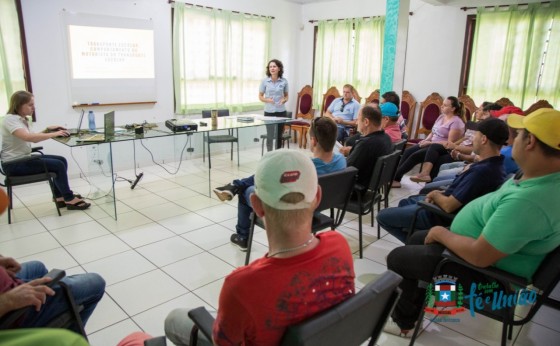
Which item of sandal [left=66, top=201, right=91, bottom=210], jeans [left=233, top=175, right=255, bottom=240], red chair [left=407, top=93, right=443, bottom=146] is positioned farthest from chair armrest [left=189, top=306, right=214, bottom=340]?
red chair [left=407, top=93, right=443, bottom=146]

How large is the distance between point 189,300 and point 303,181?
157 centimetres

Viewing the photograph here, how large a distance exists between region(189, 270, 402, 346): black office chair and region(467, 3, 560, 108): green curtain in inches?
208

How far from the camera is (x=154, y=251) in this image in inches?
115

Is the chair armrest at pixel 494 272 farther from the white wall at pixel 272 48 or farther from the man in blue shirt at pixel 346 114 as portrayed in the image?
the white wall at pixel 272 48

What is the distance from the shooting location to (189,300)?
228 cm

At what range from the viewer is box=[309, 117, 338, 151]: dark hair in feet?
8.20

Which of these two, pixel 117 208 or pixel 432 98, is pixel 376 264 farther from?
pixel 432 98

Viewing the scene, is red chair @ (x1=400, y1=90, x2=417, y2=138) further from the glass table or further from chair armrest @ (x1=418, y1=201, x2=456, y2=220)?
chair armrest @ (x1=418, y1=201, x2=456, y2=220)

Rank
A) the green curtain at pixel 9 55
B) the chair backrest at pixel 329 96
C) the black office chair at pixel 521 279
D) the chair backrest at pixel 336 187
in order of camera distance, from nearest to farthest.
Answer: the black office chair at pixel 521 279
the chair backrest at pixel 336 187
the green curtain at pixel 9 55
the chair backrest at pixel 329 96

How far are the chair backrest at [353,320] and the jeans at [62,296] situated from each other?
3.28 ft

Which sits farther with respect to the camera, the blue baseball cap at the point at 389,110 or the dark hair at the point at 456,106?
the dark hair at the point at 456,106

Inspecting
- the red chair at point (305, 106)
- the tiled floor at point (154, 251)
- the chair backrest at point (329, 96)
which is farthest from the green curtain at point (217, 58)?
the tiled floor at point (154, 251)

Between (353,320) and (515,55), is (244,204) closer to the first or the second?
(353,320)

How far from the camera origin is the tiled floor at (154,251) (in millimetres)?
2078
